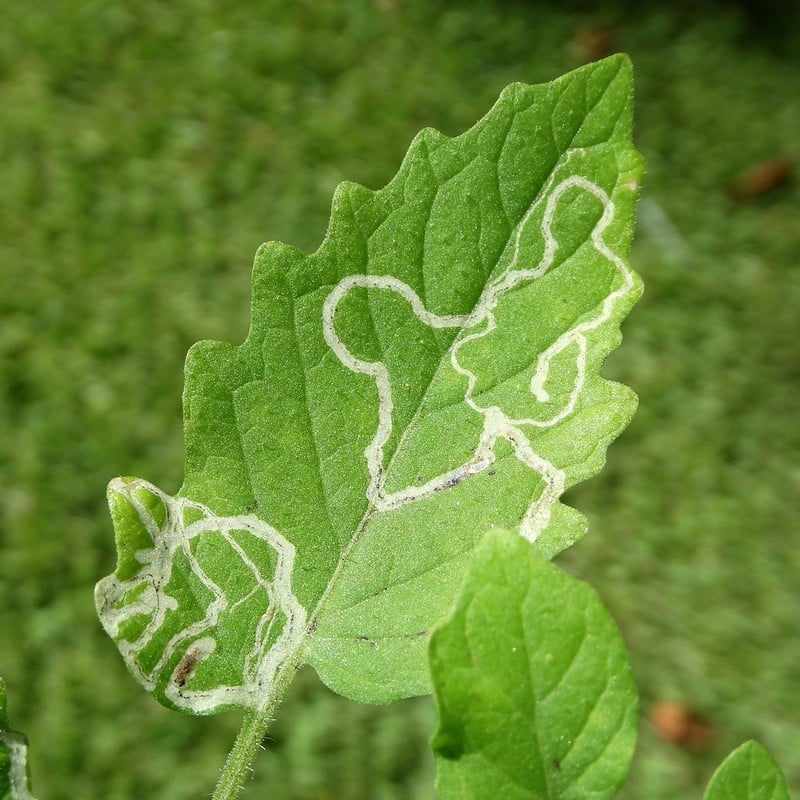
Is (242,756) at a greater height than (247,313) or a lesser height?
greater

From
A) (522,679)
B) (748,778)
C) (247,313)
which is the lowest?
(247,313)

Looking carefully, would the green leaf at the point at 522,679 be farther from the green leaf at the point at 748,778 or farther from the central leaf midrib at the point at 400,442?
the central leaf midrib at the point at 400,442

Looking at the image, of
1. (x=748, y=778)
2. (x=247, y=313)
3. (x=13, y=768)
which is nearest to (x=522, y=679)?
(x=748, y=778)

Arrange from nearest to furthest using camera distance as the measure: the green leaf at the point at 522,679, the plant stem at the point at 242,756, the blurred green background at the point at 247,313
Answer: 1. the green leaf at the point at 522,679
2. the plant stem at the point at 242,756
3. the blurred green background at the point at 247,313

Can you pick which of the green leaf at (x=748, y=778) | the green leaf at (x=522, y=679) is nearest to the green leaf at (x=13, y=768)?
the green leaf at (x=522, y=679)

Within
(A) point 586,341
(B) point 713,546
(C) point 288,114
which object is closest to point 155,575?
(A) point 586,341

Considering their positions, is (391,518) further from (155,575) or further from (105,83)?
(105,83)

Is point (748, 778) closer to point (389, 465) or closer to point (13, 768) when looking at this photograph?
point (389, 465)
